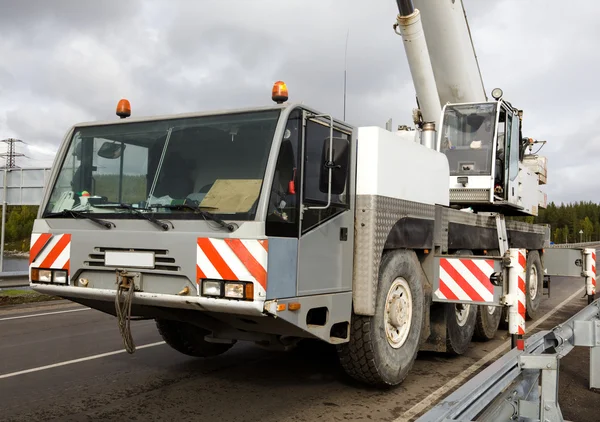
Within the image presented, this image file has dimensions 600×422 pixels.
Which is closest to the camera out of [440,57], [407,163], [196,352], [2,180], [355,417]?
[355,417]

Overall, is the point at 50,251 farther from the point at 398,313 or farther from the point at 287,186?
the point at 398,313

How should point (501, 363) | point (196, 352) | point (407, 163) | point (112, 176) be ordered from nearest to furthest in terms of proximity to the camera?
point (501, 363)
point (112, 176)
point (407, 163)
point (196, 352)

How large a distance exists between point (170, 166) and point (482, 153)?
6.03 m

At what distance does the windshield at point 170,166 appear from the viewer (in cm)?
428

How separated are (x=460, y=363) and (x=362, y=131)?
125 inches

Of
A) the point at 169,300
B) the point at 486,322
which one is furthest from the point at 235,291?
the point at 486,322

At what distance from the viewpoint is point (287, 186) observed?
4273mm

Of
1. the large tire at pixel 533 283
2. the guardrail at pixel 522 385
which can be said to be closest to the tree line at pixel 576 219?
the large tire at pixel 533 283

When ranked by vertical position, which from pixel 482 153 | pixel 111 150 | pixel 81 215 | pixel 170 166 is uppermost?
pixel 482 153

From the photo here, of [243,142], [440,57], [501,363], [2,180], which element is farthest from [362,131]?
[2,180]

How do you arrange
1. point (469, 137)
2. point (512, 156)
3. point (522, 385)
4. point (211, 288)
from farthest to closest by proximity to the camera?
point (512, 156), point (469, 137), point (211, 288), point (522, 385)

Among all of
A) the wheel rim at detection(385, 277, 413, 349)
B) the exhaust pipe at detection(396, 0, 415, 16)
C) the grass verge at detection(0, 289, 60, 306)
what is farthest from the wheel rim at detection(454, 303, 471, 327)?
the grass verge at detection(0, 289, 60, 306)

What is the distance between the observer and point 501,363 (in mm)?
3242

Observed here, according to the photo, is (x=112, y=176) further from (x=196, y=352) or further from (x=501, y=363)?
(x=501, y=363)
